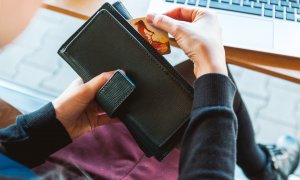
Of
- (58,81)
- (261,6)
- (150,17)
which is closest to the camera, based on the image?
(150,17)

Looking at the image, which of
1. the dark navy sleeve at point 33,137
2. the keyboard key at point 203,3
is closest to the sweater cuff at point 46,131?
the dark navy sleeve at point 33,137

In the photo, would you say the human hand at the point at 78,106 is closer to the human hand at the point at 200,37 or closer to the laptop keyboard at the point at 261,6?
the human hand at the point at 200,37

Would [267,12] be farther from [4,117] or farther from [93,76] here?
[4,117]

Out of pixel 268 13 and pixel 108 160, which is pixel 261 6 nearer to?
pixel 268 13

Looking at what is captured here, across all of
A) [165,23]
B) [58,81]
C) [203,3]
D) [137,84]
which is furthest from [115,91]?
[58,81]

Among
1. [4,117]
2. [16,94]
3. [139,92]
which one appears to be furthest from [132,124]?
[16,94]

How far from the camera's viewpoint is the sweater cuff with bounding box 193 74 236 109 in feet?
2.06

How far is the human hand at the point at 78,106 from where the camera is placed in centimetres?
72

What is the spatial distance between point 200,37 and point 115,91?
0.18m

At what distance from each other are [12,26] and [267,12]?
0.51 m

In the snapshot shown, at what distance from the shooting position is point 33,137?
0.73 meters

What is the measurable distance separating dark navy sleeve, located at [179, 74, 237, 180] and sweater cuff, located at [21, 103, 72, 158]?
26 cm

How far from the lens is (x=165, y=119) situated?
68 centimetres

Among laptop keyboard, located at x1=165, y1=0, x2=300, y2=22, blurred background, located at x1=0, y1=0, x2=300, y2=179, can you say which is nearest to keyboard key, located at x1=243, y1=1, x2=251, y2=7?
laptop keyboard, located at x1=165, y1=0, x2=300, y2=22
